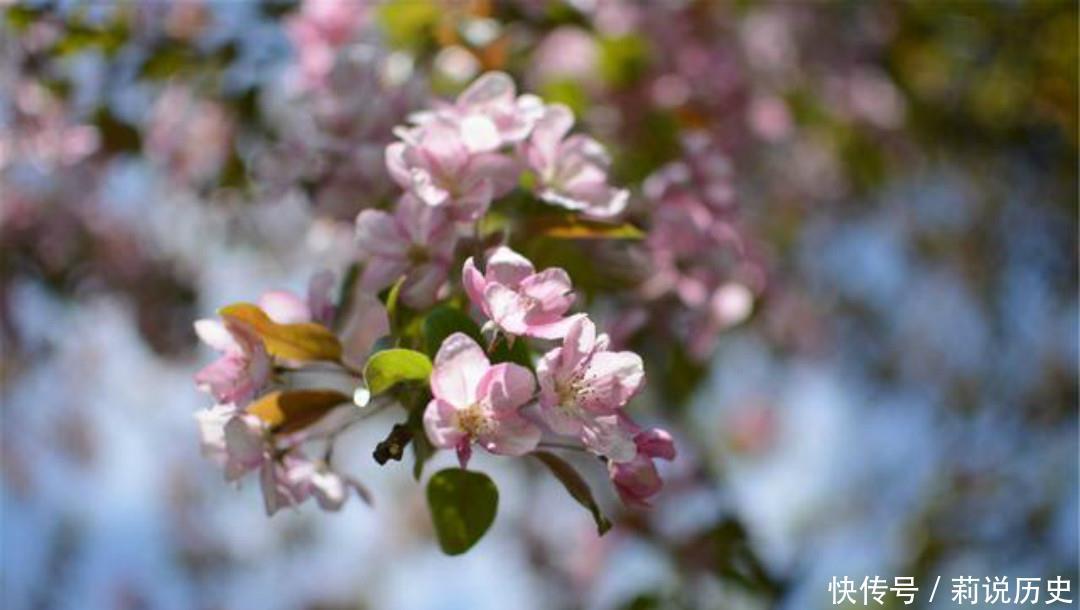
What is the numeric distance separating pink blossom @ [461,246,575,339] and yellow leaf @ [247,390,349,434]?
0.59 ft

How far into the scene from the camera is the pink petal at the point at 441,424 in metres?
0.79

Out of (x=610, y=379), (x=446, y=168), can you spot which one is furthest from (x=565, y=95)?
(x=610, y=379)

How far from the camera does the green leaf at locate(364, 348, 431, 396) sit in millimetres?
793

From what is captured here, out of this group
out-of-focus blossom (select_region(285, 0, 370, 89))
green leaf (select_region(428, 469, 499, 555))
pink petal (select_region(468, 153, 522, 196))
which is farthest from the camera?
out-of-focus blossom (select_region(285, 0, 370, 89))

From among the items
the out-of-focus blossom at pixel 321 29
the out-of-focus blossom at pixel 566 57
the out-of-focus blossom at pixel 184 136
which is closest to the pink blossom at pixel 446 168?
the out-of-focus blossom at pixel 321 29

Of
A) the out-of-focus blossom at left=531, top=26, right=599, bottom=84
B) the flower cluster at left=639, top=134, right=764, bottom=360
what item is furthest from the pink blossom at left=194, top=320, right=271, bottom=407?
the out-of-focus blossom at left=531, top=26, right=599, bottom=84

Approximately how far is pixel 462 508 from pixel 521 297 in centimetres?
17

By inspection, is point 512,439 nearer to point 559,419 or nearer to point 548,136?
point 559,419

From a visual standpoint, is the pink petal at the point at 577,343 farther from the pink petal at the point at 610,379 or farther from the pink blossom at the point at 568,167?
the pink blossom at the point at 568,167

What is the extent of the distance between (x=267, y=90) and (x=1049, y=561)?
5.94 ft

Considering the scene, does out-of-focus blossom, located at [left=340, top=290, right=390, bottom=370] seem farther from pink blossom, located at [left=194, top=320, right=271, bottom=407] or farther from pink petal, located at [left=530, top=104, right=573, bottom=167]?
pink petal, located at [left=530, top=104, right=573, bottom=167]

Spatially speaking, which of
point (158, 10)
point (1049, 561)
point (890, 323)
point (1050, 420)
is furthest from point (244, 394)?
point (890, 323)

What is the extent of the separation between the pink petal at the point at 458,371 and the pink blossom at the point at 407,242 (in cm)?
18

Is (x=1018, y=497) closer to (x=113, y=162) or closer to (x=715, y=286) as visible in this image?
(x=715, y=286)
